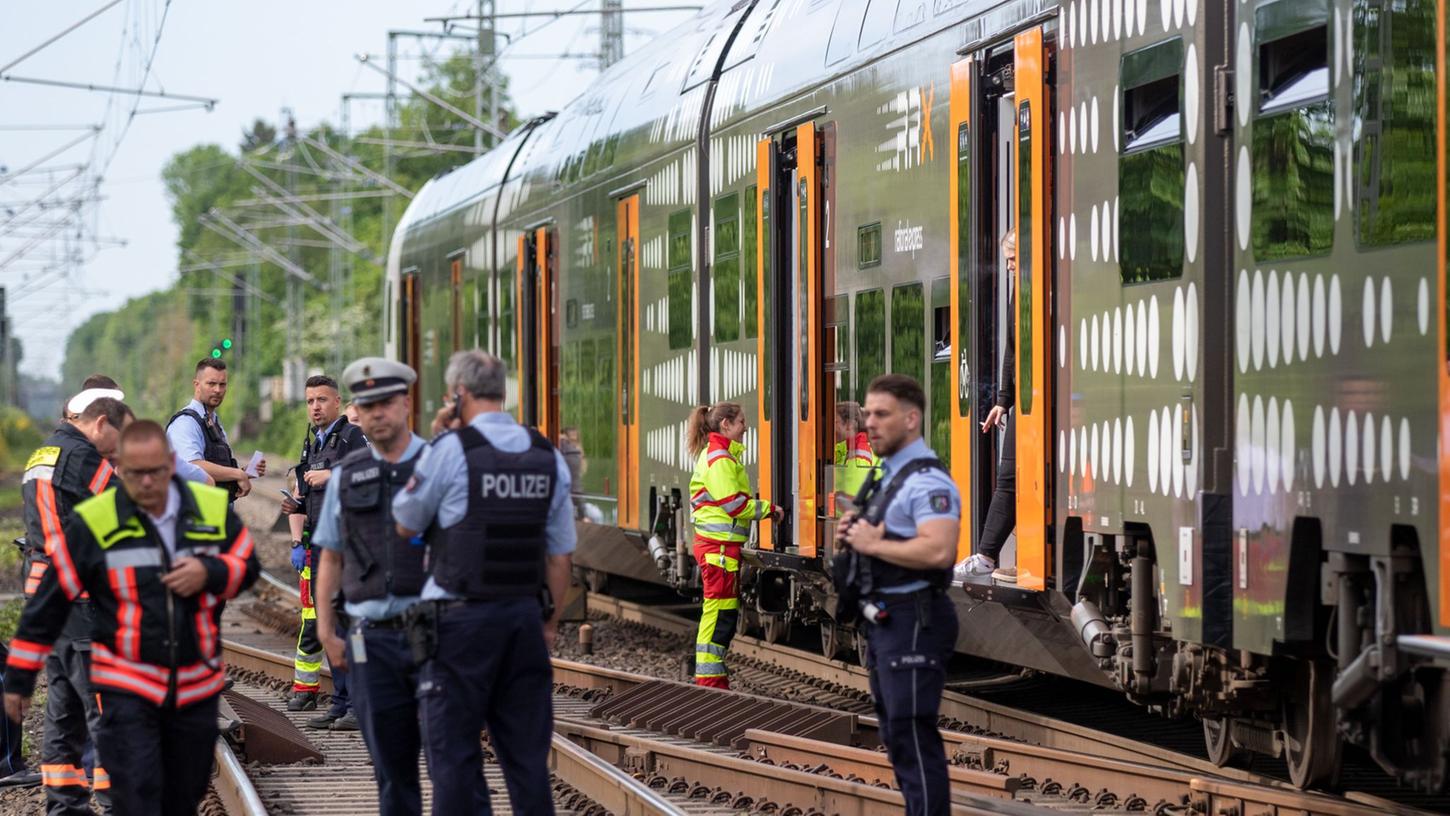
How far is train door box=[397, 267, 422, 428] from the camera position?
25.7 m

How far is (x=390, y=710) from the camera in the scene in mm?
7152

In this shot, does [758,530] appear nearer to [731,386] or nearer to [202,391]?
[731,386]

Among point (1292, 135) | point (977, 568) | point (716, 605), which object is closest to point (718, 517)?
point (716, 605)

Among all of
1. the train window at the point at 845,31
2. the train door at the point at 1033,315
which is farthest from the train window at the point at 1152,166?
the train window at the point at 845,31

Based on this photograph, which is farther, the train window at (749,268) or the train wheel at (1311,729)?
the train window at (749,268)

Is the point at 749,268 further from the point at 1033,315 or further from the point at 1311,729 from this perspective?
the point at 1311,729

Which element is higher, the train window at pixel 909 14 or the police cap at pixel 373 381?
the train window at pixel 909 14

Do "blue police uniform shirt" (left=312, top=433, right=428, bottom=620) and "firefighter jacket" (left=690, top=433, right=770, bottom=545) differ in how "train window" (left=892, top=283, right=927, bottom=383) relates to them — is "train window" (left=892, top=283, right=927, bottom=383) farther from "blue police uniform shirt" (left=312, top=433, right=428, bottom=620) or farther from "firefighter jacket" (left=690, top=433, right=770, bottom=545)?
"blue police uniform shirt" (left=312, top=433, right=428, bottom=620)

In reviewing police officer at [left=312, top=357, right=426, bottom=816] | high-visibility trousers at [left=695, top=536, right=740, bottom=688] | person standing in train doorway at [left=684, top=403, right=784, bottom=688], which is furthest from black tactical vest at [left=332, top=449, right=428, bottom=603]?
high-visibility trousers at [left=695, top=536, right=740, bottom=688]

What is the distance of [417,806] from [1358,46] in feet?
12.6

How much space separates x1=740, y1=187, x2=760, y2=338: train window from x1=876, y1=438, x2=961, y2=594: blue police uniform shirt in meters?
6.09

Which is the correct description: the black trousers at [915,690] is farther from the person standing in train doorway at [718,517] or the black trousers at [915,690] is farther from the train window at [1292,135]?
the person standing in train doorway at [718,517]

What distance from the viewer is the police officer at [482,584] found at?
6.82 metres

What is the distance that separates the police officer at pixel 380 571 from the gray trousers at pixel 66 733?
2072mm
